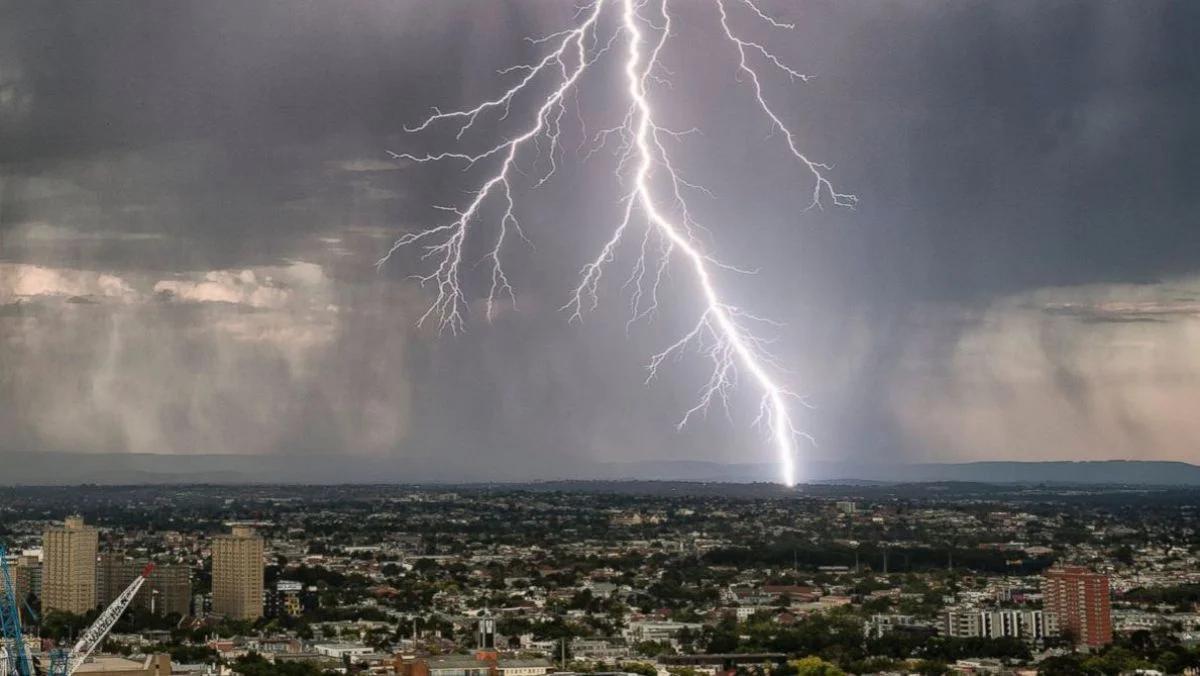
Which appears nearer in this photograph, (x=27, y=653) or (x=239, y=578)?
(x=27, y=653)

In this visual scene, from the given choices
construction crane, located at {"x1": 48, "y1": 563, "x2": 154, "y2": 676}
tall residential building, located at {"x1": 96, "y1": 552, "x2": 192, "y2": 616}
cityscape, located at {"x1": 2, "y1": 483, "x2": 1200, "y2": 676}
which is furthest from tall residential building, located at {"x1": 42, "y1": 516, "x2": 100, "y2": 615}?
construction crane, located at {"x1": 48, "y1": 563, "x2": 154, "y2": 676}

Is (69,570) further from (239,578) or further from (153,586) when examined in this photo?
(239,578)

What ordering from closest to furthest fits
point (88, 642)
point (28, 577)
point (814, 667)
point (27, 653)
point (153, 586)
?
point (27, 653) → point (814, 667) → point (88, 642) → point (28, 577) → point (153, 586)

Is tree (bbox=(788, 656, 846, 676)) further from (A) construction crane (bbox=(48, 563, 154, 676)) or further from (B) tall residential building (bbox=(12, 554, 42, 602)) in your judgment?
(B) tall residential building (bbox=(12, 554, 42, 602))

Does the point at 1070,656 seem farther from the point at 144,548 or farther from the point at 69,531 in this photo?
the point at 144,548

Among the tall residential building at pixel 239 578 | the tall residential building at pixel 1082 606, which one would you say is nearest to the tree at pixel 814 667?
the tall residential building at pixel 1082 606

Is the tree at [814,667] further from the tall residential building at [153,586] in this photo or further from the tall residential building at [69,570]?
the tall residential building at [69,570]

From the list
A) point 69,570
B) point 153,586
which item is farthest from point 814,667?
point 69,570
